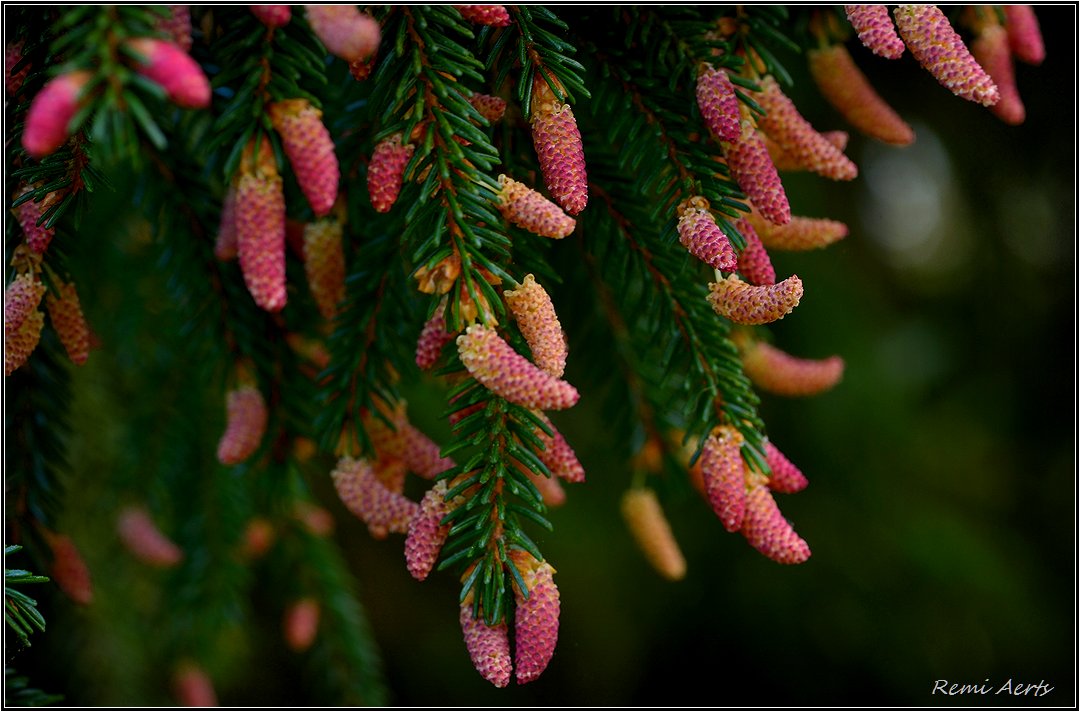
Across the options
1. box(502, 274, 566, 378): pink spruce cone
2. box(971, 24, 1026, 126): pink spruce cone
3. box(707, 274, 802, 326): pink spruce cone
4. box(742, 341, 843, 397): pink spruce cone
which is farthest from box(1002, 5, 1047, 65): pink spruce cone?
box(502, 274, 566, 378): pink spruce cone

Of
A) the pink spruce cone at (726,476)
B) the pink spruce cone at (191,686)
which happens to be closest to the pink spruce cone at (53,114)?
the pink spruce cone at (726,476)

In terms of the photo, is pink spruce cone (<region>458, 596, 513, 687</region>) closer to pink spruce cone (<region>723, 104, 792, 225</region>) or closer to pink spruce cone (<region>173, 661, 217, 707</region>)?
pink spruce cone (<region>723, 104, 792, 225</region>)

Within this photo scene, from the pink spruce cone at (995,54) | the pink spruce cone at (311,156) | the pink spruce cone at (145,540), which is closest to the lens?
the pink spruce cone at (311,156)

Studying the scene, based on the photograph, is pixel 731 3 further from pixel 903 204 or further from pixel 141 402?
pixel 903 204

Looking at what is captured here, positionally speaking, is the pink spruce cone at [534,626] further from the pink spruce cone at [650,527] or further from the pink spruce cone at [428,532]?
the pink spruce cone at [650,527]

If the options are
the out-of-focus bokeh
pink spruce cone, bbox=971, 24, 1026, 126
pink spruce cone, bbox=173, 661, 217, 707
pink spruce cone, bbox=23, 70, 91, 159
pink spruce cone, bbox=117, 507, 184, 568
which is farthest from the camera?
the out-of-focus bokeh

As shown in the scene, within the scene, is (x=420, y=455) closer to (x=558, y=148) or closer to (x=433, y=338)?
(x=433, y=338)
